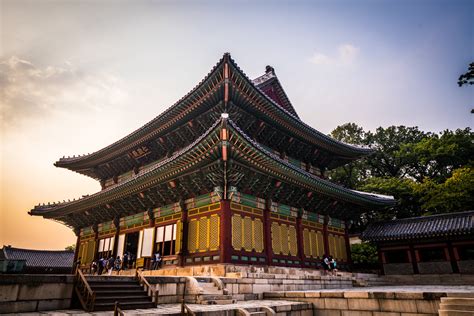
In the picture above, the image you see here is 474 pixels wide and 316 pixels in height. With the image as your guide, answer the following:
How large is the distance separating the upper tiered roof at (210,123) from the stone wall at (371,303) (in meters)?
11.4

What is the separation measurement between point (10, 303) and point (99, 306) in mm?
2057

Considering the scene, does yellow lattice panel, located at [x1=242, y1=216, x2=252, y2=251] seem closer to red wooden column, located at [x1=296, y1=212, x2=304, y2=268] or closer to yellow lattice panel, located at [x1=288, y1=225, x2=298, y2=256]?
yellow lattice panel, located at [x1=288, y1=225, x2=298, y2=256]

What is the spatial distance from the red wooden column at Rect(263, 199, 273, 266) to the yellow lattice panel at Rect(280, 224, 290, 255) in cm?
117

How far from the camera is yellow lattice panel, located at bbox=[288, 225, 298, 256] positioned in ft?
62.3

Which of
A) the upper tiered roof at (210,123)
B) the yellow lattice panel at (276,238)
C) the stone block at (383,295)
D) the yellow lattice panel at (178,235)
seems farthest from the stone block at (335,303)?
the upper tiered roof at (210,123)

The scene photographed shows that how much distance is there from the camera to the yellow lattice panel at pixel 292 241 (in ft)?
62.3

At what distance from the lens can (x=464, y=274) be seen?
20281mm

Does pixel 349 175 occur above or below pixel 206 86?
above

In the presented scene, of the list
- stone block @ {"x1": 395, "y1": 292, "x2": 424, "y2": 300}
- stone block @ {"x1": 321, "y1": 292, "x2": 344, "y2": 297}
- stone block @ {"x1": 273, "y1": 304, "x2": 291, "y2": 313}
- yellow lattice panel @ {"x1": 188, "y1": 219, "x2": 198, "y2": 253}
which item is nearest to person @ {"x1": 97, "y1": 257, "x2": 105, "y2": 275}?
yellow lattice panel @ {"x1": 188, "y1": 219, "x2": 198, "y2": 253}

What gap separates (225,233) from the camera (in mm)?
15492

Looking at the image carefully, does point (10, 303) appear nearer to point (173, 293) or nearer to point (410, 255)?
point (173, 293)

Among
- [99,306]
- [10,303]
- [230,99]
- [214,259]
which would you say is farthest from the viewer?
[230,99]

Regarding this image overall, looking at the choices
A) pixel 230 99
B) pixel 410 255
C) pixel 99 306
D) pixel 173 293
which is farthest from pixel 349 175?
pixel 99 306

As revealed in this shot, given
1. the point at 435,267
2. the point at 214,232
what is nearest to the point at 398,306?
the point at 214,232
